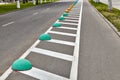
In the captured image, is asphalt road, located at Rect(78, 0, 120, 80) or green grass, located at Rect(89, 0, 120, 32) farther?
green grass, located at Rect(89, 0, 120, 32)

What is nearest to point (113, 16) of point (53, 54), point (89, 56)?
point (89, 56)

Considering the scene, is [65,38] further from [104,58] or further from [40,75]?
[40,75]

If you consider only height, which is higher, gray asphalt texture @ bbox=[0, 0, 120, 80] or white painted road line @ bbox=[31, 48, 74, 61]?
white painted road line @ bbox=[31, 48, 74, 61]

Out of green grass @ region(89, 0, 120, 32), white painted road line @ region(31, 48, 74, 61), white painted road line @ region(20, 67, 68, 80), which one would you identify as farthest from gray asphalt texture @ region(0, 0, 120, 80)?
green grass @ region(89, 0, 120, 32)

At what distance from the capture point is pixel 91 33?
42.1 feet

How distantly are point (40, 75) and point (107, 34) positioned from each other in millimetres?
6985

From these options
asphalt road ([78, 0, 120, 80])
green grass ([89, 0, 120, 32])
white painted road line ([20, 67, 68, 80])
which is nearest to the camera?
white painted road line ([20, 67, 68, 80])

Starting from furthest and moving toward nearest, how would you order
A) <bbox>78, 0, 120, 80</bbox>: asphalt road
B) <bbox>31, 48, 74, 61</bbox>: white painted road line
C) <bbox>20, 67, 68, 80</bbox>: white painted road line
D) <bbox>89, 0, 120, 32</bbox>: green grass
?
<bbox>89, 0, 120, 32</bbox>: green grass, <bbox>31, 48, 74, 61</bbox>: white painted road line, <bbox>78, 0, 120, 80</bbox>: asphalt road, <bbox>20, 67, 68, 80</bbox>: white painted road line

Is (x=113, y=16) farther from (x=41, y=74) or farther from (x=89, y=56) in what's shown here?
(x=41, y=74)

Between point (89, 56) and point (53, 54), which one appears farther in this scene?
point (53, 54)

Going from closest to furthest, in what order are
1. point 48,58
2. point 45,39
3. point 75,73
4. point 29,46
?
point 75,73
point 48,58
point 29,46
point 45,39

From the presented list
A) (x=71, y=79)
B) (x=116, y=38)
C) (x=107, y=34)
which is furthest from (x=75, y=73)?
(x=107, y=34)

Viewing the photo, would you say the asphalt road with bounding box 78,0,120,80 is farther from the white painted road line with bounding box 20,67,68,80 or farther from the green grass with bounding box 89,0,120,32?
the green grass with bounding box 89,0,120,32

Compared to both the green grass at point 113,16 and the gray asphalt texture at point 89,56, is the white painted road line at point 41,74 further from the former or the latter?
the green grass at point 113,16
